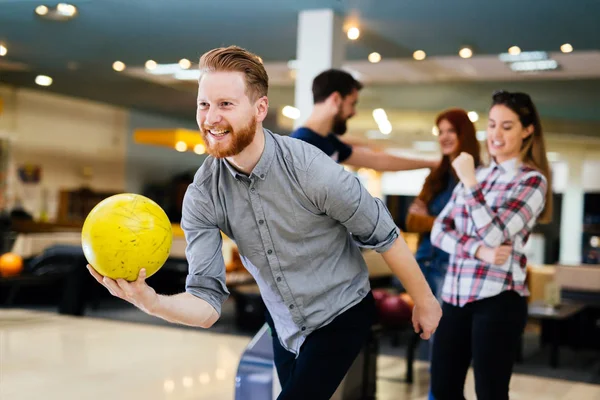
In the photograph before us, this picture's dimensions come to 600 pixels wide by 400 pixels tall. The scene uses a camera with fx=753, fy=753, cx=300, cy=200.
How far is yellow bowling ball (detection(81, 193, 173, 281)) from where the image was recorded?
1743mm

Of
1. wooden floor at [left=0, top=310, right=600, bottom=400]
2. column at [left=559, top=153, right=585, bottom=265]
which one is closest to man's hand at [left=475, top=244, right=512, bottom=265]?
wooden floor at [left=0, top=310, right=600, bottom=400]

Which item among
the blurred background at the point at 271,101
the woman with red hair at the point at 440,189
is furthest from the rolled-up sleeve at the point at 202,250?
the blurred background at the point at 271,101

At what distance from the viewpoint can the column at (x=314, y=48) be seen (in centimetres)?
644

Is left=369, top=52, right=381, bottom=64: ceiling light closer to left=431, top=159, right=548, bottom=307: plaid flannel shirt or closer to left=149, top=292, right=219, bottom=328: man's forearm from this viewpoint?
left=431, top=159, right=548, bottom=307: plaid flannel shirt

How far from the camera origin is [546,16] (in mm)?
6352

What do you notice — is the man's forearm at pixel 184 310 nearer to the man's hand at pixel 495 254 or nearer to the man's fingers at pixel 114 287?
the man's fingers at pixel 114 287

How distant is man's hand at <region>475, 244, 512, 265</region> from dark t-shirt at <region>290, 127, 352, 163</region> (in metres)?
0.93

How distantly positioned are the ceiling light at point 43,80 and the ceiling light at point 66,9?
16.1 ft

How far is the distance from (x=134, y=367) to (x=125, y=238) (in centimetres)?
421

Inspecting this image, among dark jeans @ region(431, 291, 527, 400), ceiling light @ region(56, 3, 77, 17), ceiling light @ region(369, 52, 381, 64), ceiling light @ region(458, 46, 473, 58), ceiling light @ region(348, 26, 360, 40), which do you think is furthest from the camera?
ceiling light @ region(369, 52, 381, 64)

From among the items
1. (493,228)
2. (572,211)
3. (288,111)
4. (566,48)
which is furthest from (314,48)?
(572,211)

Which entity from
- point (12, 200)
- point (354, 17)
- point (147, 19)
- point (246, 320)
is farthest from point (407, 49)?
point (12, 200)

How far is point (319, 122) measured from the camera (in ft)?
11.8

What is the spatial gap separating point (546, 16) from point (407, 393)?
3358 millimetres
